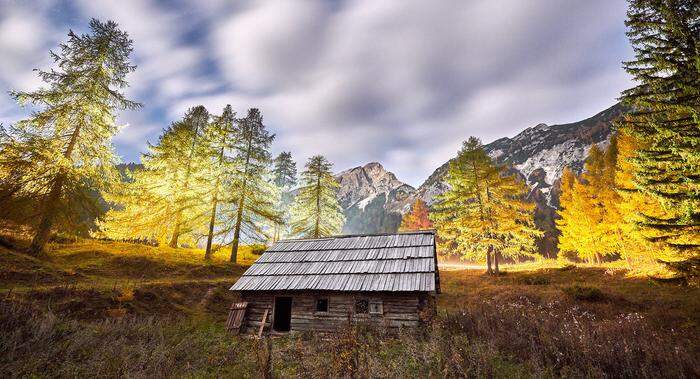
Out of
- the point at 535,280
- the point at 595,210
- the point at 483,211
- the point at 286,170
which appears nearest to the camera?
the point at 535,280

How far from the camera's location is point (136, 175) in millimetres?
27109

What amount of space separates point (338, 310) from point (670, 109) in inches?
623

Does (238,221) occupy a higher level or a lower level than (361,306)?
higher

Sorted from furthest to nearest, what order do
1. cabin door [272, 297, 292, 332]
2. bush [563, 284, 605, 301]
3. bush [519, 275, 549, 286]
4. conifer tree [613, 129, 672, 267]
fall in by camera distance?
bush [519, 275, 549, 286] < conifer tree [613, 129, 672, 267] < cabin door [272, 297, 292, 332] < bush [563, 284, 605, 301]

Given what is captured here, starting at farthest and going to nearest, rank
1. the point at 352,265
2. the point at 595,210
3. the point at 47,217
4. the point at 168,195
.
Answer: the point at 595,210
the point at 168,195
the point at 47,217
the point at 352,265

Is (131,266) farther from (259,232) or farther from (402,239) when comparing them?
(402,239)

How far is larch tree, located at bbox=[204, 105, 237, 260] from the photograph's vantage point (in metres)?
25.1

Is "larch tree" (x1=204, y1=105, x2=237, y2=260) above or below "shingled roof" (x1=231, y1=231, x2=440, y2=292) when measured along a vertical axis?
above

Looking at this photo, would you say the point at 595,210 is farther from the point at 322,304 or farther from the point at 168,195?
the point at 168,195

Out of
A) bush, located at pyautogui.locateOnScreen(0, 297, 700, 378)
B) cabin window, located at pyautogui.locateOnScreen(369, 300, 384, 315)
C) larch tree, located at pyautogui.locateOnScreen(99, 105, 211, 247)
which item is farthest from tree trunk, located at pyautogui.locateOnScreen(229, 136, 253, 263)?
cabin window, located at pyautogui.locateOnScreen(369, 300, 384, 315)

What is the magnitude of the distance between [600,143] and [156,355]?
106623 millimetres

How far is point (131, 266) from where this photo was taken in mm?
19953

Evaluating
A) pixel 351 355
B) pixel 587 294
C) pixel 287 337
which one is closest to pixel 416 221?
pixel 587 294

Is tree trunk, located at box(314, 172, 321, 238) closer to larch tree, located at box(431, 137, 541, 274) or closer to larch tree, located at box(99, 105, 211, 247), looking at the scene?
larch tree, located at box(99, 105, 211, 247)
